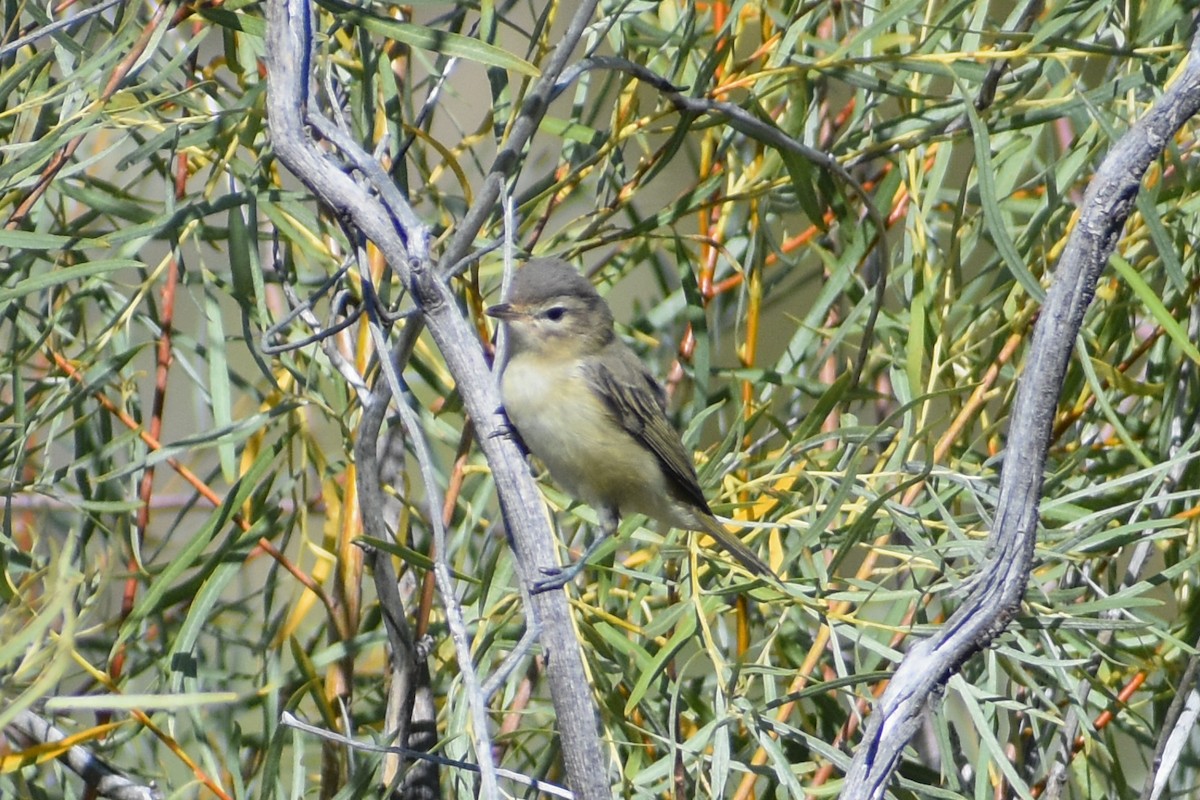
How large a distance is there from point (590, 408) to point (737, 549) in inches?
28.7

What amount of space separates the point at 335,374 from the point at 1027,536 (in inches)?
42.8

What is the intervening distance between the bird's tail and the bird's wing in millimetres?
169

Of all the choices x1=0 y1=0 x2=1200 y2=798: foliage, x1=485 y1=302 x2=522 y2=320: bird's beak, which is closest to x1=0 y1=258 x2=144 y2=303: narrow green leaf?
x1=0 y1=0 x2=1200 y2=798: foliage

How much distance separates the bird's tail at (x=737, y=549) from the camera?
5.69 feet

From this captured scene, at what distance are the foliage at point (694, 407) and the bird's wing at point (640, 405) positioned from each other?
0.41ft

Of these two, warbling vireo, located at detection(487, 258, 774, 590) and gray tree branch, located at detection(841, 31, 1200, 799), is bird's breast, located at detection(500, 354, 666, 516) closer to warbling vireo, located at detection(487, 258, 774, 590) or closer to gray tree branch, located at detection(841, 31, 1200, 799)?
warbling vireo, located at detection(487, 258, 774, 590)

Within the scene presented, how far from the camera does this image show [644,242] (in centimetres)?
212

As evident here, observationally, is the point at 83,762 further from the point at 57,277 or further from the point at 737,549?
the point at 737,549

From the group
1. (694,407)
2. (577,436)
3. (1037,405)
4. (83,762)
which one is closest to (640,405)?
(577,436)

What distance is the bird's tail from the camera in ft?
5.69

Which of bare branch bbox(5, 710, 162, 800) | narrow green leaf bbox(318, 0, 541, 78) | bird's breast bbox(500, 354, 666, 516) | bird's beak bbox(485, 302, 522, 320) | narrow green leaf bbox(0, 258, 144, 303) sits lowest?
bare branch bbox(5, 710, 162, 800)

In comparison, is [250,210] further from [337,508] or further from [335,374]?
[337,508]

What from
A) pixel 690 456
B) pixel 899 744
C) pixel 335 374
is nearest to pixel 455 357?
pixel 899 744

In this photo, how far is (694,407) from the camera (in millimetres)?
1996
